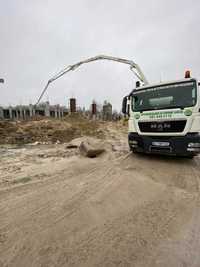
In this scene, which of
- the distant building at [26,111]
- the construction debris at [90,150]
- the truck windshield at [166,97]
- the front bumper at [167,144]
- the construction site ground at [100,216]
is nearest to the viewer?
the construction site ground at [100,216]

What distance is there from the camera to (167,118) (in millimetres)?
4617

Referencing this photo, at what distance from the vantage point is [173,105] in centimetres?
464

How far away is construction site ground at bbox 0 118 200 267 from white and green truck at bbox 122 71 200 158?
773mm

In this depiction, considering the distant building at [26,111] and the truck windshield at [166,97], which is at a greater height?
the distant building at [26,111]

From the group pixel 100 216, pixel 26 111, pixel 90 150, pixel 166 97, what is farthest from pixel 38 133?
pixel 26 111

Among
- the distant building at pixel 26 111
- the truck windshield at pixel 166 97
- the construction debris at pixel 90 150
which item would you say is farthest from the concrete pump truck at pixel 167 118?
the distant building at pixel 26 111

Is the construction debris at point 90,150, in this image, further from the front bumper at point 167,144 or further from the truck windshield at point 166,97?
the truck windshield at point 166,97

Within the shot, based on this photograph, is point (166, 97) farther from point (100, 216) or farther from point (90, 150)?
point (100, 216)

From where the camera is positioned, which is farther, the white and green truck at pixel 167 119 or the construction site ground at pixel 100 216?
the white and green truck at pixel 167 119

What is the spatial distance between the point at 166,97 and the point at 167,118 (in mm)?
771

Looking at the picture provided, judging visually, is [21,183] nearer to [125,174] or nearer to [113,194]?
[113,194]

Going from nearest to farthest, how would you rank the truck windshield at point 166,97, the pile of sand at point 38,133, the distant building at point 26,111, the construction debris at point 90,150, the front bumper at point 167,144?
the front bumper at point 167,144, the truck windshield at point 166,97, the construction debris at point 90,150, the pile of sand at point 38,133, the distant building at point 26,111

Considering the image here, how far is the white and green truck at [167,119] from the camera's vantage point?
170 inches

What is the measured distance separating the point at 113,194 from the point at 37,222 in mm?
1352
